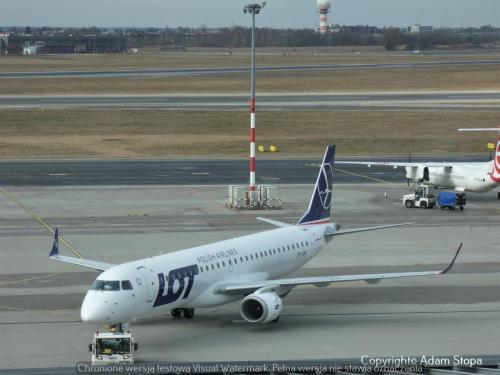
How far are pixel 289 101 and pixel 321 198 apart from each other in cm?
10399

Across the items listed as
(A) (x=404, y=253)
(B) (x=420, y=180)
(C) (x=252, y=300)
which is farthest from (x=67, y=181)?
(C) (x=252, y=300)

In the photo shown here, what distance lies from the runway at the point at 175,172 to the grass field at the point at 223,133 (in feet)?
17.3

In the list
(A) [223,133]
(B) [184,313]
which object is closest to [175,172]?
(A) [223,133]

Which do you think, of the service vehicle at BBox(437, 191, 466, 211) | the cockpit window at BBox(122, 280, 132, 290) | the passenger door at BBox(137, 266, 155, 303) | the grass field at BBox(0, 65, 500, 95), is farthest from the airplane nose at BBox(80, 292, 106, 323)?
the grass field at BBox(0, 65, 500, 95)

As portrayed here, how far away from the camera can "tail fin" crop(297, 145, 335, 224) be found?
1877 inches

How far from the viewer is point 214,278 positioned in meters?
39.8

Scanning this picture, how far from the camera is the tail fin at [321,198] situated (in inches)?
1877

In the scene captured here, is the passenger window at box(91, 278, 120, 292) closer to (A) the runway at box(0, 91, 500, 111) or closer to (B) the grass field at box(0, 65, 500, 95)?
(A) the runway at box(0, 91, 500, 111)

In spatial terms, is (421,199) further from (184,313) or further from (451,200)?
(184,313)

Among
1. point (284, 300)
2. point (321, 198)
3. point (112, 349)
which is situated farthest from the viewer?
point (321, 198)

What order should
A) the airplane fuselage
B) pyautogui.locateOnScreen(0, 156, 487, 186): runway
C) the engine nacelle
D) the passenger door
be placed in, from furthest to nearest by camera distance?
pyautogui.locateOnScreen(0, 156, 487, 186): runway
the airplane fuselage
the engine nacelle
the passenger door

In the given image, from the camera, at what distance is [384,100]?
15362cm

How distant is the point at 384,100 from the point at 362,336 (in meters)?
117

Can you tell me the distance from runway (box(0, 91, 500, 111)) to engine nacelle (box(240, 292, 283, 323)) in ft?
335
